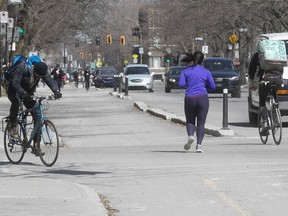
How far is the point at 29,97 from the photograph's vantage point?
14.5 meters

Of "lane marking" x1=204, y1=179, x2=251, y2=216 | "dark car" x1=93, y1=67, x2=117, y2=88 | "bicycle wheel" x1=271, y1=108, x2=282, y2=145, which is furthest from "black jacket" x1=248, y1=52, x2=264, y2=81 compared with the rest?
"dark car" x1=93, y1=67, x2=117, y2=88

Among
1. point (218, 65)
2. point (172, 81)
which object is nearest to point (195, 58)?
point (218, 65)

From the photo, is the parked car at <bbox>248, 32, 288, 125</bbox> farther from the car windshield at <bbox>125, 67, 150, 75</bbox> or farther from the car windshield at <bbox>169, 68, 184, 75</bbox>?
the car windshield at <bbox>125, 67, 150, 75</bbox>

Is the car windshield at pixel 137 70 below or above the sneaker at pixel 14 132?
below

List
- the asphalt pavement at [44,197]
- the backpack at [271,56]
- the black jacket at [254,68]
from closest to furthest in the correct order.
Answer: the asphalt pavement at [44,197]
the backpack at [271,56]
the black jacket at [254,68]

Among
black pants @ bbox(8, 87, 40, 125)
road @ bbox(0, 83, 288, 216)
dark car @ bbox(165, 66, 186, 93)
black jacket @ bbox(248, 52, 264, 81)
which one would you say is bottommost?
dark car @ bbox(165, 66, 186, 93)

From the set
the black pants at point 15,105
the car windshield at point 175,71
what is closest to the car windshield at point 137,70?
the car windshield at point 175,71

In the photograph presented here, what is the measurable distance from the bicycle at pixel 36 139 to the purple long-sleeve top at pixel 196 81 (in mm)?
3095

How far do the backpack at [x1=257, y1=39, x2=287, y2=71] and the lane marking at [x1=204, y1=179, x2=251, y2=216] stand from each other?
6941 millimetres

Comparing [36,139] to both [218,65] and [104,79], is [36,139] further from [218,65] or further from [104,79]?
[104,79]

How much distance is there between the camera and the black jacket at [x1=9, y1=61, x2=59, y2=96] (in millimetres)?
14488

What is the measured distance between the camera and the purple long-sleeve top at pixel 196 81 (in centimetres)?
1706

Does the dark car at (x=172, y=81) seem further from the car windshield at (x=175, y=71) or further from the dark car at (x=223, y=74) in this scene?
the dark car at (x=223, y=74)

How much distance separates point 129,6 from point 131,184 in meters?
118
